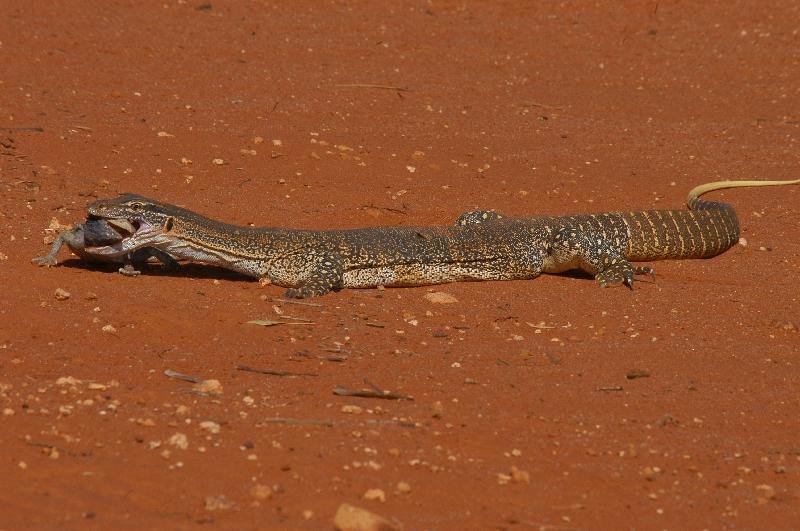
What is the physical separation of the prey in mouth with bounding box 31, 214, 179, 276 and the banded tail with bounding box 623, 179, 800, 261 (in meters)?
4.82

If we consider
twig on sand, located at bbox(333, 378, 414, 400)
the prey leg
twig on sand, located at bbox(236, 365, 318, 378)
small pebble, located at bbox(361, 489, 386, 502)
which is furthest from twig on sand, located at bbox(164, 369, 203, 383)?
the prey leg

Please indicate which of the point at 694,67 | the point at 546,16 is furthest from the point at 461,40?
the point at 694,67

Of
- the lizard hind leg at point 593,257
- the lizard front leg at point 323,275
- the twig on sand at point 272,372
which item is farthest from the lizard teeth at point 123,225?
the lizard hind leg at point 593,257

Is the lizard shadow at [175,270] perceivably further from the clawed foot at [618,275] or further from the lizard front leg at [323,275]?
the clawed foot at [618,275]

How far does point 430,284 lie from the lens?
452 inches

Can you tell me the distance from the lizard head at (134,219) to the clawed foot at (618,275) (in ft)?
13.1

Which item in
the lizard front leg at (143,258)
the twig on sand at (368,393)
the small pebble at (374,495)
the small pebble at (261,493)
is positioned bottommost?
the small pebble at (261,493)

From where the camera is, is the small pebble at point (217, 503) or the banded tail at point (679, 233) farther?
the banded tail at point (679, 233)

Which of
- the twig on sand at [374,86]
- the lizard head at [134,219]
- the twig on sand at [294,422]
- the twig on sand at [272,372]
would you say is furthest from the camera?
the twig on sand at [374,86]

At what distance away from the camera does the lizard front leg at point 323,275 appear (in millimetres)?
Answer: 10773

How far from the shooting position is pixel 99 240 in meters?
10.3

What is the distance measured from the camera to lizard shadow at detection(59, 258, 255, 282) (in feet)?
35.3

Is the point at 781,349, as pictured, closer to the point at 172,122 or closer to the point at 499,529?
the point at 499,529

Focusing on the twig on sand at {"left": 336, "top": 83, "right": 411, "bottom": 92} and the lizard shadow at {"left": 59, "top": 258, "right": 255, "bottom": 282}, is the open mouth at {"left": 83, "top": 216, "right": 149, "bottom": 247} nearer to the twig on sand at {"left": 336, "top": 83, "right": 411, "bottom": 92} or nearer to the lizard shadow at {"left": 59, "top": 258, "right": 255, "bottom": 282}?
the lizard shadow at {"left": 59, "top": 258, "right": 255, "bottom": 282}
